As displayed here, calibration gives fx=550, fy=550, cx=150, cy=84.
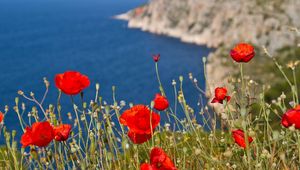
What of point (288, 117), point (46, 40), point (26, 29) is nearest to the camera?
point (288, 117)

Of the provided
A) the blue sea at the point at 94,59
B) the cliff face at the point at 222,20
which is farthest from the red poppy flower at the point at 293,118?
the cliff face at the point at 222,20

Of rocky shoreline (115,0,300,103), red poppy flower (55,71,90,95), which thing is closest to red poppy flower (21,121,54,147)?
red poppy flower (55,71,90,95)

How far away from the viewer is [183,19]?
502 ft

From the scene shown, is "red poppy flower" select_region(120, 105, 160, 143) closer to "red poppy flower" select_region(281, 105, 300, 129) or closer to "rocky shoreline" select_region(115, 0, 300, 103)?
"red poppy flower" select_region(281, 105, 300, 129)

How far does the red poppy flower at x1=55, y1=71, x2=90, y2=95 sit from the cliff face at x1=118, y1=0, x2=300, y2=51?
82927mm

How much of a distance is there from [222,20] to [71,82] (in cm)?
13171

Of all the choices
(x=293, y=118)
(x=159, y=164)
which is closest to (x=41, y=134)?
(x=159, y=164)

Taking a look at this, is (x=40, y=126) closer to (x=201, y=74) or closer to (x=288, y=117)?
(x=288, y=117)

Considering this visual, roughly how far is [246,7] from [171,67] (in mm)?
32678

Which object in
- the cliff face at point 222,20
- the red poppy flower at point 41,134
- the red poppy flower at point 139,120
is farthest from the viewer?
the cliff face at point 222,20

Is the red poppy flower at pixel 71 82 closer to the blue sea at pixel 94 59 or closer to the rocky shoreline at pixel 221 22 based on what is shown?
the blue sea at pixel 94 59

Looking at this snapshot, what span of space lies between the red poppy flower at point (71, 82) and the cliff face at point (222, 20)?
82.9 meters

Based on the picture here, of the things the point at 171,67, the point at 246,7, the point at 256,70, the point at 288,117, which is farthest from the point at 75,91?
the point at 246,7

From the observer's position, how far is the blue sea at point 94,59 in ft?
271
